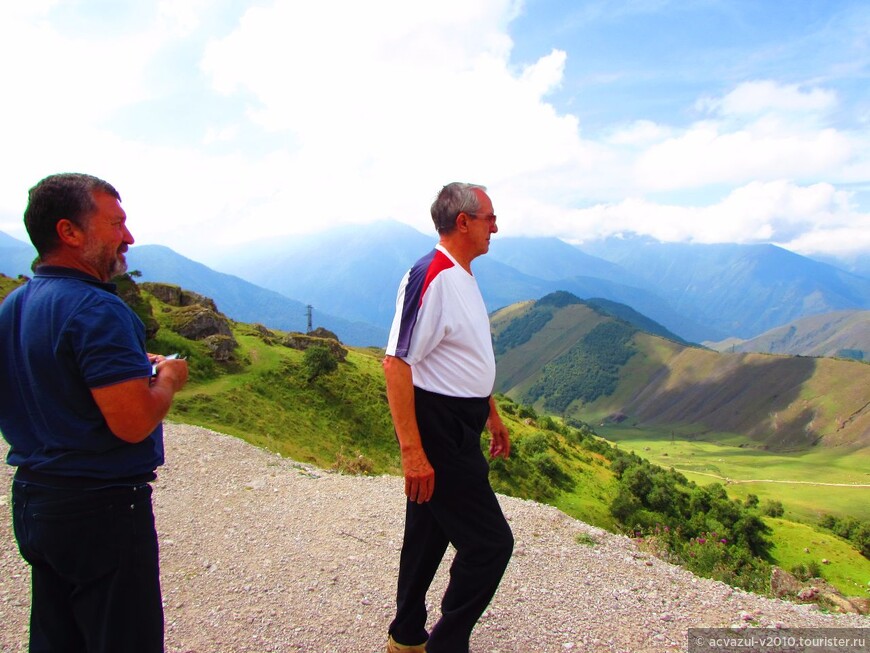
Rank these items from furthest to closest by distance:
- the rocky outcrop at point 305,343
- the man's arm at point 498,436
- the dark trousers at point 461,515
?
the rocky outcrop at point 305,343
the man's arm at point 498,436
the dark trousers at point 461,515

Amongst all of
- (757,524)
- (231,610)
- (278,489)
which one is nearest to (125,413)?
(231,610)

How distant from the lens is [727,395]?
150625mm

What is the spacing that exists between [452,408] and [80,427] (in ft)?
6.68

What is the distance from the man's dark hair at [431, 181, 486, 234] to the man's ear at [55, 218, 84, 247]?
→ 6.85 feet

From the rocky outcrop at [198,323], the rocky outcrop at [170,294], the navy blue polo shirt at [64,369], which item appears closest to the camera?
the navy blue polo shirt at [64,369]

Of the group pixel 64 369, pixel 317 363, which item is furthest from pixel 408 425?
pixel 317 363

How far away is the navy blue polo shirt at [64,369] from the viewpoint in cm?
230

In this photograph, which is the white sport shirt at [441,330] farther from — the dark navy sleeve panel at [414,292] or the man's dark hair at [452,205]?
the man's dark hair at [452,205]

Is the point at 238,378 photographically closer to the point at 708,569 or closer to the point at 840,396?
the point at 708,569

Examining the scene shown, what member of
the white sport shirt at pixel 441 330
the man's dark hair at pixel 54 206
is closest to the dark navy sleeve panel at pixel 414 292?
the white sport shirt at pixel 441 330

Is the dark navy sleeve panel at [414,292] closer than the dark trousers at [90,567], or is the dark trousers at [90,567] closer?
the dark trousers at [90,567]

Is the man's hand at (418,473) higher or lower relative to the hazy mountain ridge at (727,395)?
higher

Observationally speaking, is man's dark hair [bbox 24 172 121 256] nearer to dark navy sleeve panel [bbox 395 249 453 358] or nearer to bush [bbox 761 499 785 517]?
dark navy sleeve panel [bbox 395 249 453 358]

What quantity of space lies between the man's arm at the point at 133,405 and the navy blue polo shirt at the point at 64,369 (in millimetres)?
44
